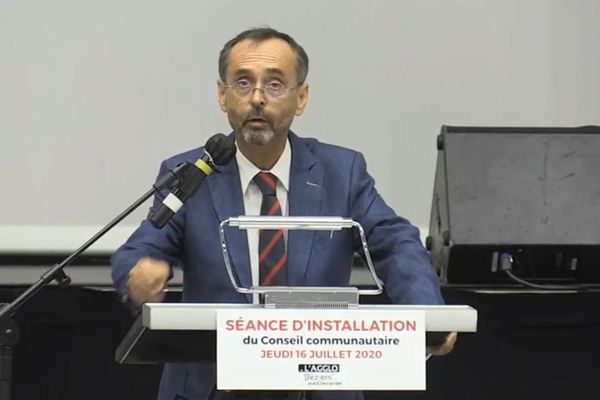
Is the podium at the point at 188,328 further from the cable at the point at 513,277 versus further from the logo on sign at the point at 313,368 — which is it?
the cable at the point at 513,277

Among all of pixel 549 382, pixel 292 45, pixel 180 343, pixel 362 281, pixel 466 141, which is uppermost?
pixel 292 45

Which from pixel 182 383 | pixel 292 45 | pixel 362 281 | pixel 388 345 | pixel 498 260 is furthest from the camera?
pixel 362 281

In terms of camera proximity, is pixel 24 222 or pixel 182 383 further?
pixel 24 222

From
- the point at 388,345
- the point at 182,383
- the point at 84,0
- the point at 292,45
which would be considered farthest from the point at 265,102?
the point at 84,0

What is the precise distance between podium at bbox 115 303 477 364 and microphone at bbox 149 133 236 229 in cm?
24

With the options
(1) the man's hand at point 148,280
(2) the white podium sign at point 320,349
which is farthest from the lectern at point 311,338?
(1) the man's hand at point 148,280

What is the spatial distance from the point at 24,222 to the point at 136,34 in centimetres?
73

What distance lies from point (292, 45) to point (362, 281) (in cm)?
131

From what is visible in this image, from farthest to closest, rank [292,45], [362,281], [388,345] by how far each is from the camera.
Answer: [362,281], [292,45], [388,345]

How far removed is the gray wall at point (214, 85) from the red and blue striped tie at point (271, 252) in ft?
4.53

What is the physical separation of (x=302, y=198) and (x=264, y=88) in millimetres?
243

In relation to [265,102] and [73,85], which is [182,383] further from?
[73,85]

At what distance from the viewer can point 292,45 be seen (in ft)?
7.56

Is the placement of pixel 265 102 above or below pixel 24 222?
above
